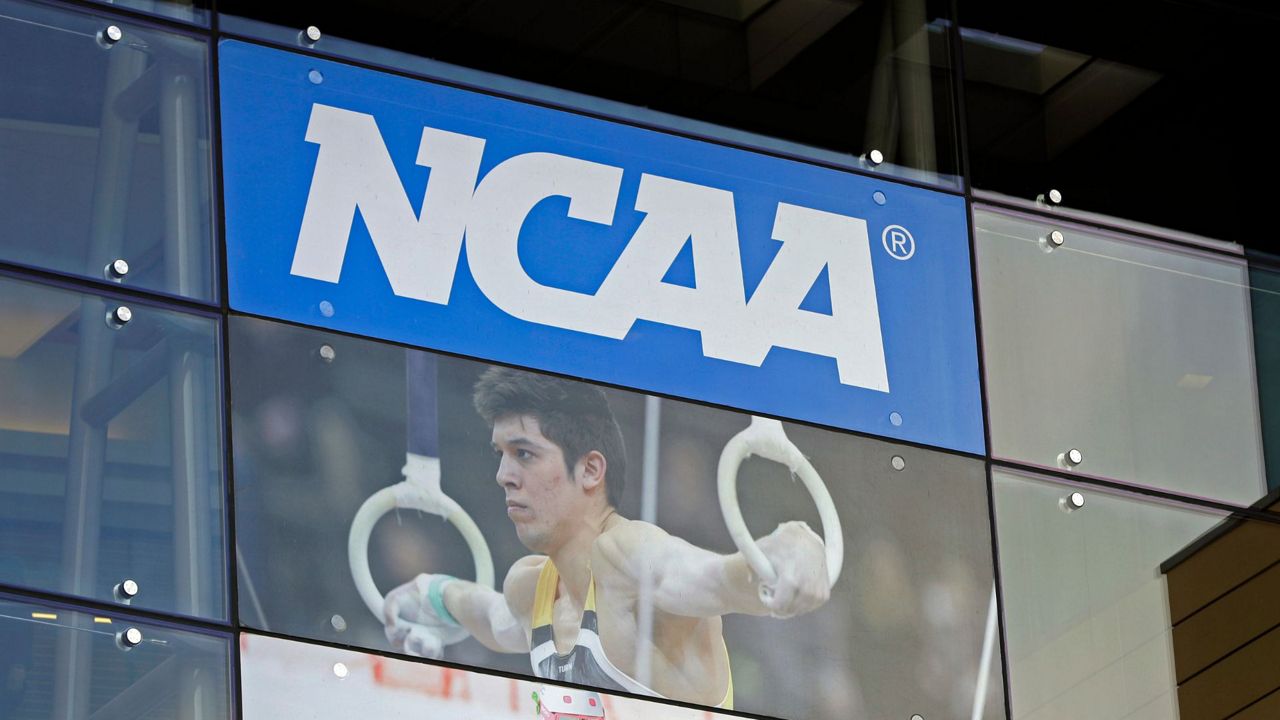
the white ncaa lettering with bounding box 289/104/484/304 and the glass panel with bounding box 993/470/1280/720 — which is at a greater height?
the white ncaa lettering with bounding box 289/104/484/304

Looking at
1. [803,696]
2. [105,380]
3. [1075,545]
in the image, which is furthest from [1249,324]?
[105,380]

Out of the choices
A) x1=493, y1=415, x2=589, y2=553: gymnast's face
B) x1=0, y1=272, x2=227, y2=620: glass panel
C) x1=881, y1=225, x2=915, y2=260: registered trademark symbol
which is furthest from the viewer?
x1=881, y1=225, x2=915, y2=260: registered trademark symbol

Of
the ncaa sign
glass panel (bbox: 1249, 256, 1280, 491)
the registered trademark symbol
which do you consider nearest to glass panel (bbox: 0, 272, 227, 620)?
the ncaa sign

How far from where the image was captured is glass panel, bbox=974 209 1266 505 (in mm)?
10219

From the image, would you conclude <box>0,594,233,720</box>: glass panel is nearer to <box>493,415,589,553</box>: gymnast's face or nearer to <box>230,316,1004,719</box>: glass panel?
<box>230,316,1004,719</box>: glass panel

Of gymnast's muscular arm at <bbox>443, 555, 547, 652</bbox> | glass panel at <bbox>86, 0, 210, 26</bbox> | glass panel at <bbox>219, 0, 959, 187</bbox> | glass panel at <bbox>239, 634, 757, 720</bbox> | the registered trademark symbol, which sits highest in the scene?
glass panel at <bbox>219, 0, 959, 187</bbox>

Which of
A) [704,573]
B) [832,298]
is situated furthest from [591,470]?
[832,298]

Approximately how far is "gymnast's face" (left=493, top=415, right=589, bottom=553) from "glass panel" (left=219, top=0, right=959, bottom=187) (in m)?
1.76

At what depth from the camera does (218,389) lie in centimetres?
848

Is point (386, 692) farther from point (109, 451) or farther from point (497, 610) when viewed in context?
point (109, 451)

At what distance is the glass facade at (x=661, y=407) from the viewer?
325 inches

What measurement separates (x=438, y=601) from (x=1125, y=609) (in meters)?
3.49

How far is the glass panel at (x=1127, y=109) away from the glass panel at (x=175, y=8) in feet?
13.0

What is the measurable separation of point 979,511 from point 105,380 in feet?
13.3
